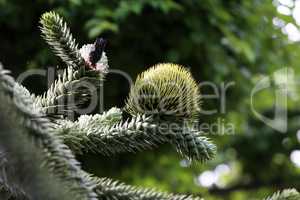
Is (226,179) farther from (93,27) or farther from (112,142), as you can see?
(112,142)

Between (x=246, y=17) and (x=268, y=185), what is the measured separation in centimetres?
223

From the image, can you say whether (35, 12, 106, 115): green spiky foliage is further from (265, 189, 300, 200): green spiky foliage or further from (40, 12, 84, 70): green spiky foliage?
(265, 189, 300, 200): green spiky foliage

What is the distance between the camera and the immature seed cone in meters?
1.02

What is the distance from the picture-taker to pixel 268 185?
16.0 ft

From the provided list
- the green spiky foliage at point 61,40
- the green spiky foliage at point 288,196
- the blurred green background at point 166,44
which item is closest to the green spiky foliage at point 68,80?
the green spiky foliage at point 61,40

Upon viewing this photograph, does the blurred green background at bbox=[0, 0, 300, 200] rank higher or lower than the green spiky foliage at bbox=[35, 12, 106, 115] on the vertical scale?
higher

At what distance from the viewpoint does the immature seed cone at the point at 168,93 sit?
102 centimetres

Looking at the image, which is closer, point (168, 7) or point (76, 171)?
point (76, 171)

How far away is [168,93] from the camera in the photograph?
3.34 feet

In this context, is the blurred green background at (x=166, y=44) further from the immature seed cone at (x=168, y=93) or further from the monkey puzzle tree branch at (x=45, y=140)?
the monkey puzzle tree branch at (x=45, y=140)

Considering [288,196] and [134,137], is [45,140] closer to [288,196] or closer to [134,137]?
[134,137]

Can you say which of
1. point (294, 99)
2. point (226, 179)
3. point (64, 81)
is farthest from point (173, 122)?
point (226, 179)

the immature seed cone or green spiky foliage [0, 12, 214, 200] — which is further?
the immature seed cone

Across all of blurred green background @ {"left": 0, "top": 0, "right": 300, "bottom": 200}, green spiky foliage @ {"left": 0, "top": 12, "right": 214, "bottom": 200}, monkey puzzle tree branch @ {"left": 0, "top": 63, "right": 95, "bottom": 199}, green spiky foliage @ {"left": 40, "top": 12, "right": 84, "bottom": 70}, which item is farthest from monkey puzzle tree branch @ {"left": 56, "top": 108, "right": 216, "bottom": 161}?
blurred green background @ {"left": 0, "top": 0, "right": 300, "bottom": 200}
